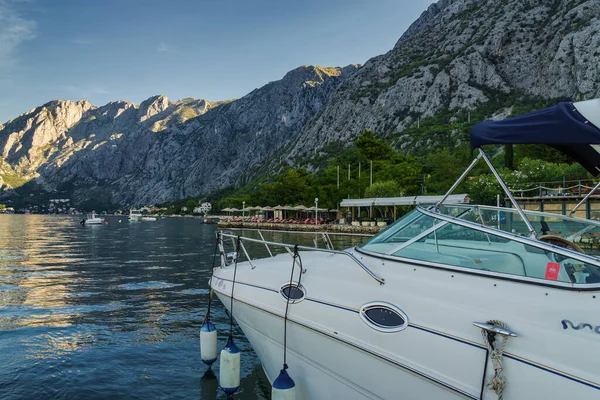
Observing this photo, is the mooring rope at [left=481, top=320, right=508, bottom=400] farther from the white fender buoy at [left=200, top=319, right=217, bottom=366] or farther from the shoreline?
the shoreline

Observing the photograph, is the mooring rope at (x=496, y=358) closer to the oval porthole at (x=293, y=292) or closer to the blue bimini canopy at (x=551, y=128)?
the blue bimini canopy at (x=551, y=128)

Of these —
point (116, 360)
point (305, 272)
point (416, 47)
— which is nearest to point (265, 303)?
point (305, 272)

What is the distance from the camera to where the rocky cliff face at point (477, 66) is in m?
86.1

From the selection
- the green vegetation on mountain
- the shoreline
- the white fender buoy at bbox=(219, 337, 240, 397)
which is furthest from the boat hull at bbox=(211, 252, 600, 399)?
the green vegetation on mountain

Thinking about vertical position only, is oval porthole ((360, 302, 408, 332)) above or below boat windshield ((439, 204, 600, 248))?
below

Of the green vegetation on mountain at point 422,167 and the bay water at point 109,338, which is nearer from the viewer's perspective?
the bay water at point 109,338

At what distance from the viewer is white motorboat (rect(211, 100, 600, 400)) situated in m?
3.42

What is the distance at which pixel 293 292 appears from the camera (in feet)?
17.7

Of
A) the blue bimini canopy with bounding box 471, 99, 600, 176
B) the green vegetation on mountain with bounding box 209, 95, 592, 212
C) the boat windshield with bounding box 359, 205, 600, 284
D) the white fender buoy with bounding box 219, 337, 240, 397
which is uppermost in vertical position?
the green vegetation on mountain with bounding box 209, 95, 592, 212

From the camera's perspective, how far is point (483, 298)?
3844 millimetres

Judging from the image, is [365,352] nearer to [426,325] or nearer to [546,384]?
[426,325]

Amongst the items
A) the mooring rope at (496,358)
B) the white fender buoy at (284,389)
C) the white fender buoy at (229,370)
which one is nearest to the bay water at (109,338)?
the white fender buoy at (229,370)

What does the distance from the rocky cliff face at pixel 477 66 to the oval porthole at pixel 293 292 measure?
3411 inches

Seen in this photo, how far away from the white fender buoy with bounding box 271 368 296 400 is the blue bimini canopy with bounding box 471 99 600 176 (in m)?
3.72
